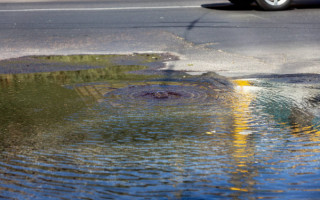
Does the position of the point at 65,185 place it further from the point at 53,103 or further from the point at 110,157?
the point at 53,103

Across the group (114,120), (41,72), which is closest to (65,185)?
(114,120)

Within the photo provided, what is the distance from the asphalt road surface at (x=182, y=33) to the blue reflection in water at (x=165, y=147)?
196 centimetres

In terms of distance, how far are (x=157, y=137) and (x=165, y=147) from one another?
28 centimetres

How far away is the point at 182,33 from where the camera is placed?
1064 centimetres

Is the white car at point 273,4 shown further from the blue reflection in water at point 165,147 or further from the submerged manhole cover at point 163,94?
the blue reflection in water at point 165,147

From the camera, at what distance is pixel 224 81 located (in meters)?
6.71

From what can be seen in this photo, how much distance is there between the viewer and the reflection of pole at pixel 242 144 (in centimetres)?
353

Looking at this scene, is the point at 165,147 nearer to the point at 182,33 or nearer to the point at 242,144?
the point at 242,144

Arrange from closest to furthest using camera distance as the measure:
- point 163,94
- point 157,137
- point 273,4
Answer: point 157,137 < point 163,94 < point 273,4

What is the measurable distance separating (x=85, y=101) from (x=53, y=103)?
30cm

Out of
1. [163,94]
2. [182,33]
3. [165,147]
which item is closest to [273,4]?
[182,33]

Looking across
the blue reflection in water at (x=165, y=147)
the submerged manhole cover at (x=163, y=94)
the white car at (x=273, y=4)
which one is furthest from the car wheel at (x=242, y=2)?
the blue reflection in water at (x=165, y=147)

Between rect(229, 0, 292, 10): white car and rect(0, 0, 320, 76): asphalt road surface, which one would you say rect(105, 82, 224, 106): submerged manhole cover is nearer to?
rect(0, 0, 320, 76): asphalt road surface

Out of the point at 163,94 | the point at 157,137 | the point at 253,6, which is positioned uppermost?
the point at 157,137
